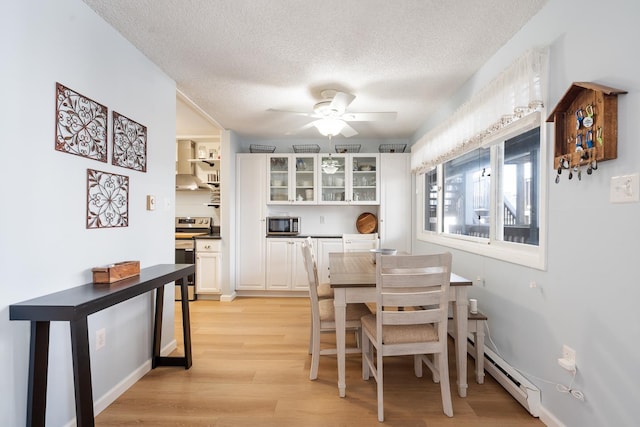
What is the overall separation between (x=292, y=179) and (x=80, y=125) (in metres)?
3.03

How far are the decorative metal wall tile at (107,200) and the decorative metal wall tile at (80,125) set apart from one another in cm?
13

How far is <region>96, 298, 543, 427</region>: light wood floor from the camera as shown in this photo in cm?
184

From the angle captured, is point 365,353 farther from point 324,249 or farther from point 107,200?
point 324,249

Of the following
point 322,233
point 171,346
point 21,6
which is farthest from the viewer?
point 322,233

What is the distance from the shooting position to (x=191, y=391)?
2.15 m

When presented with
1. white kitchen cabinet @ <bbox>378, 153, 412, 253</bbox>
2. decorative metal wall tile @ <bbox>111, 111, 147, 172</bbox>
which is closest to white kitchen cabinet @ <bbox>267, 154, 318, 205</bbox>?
white kitchen cabinet @ <bbox>378, 153, 412, 253</bbox>

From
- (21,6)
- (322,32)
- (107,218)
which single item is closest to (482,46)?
(322,32)

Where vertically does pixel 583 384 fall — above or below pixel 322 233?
below

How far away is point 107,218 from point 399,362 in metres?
2.44

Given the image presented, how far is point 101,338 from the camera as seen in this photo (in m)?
1.96

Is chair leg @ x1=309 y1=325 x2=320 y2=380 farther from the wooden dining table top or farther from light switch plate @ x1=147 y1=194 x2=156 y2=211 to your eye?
light switch plate @ x1=147 y1=194 x2=156 y2=211

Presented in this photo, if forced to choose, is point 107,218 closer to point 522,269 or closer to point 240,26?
point 240,26

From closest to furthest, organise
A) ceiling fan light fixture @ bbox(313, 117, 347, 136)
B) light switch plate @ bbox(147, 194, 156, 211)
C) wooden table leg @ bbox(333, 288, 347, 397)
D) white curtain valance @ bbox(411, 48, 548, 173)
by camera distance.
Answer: white curtain valance @ bbox(411, 48, 548, 173) < wooden table leg @ bbox(333, 288, 347, 397) < light switch plate @ bbox(147, 194, 156, 211) < ceiling fan light fixture @ bbox(313, 117, 347, 136)

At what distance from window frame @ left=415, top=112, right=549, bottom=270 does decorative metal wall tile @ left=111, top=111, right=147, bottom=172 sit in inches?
105
